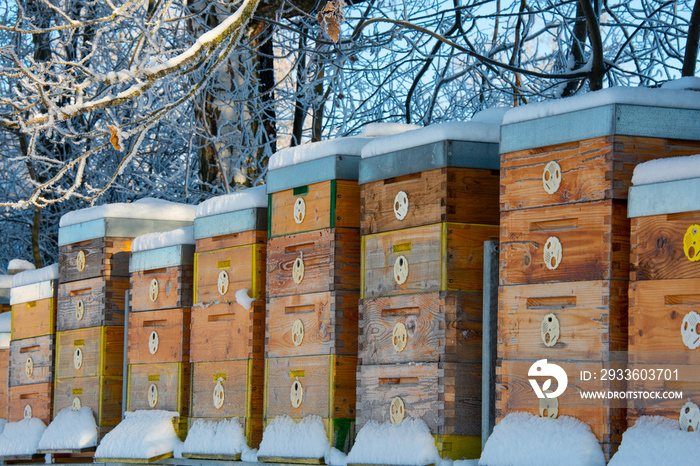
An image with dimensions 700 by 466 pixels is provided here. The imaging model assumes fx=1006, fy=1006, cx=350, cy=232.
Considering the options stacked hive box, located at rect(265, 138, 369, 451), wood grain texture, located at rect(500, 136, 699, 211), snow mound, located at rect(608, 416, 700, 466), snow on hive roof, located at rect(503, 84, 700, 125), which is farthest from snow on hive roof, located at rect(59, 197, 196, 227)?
snow mound, located at rect(608, 416, 700, 466)

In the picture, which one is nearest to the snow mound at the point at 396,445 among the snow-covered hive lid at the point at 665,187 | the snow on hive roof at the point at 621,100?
the snow-covered hive lid at the point at 665,187

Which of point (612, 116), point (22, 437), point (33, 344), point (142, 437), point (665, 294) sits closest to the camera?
point (665, 294)

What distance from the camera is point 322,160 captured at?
6113 millimetres

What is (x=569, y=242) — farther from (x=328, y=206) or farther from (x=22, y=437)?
(x=22, y=437)

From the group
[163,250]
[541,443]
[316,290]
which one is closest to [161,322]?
[163,250]

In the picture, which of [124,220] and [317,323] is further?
[124,220]

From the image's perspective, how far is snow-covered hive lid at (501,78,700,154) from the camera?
4.56 metres

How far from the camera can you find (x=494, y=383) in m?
5.16

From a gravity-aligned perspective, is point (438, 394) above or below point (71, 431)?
above

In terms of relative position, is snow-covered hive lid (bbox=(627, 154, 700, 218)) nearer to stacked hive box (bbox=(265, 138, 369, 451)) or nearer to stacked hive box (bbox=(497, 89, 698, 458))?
stacked hive box (bbox=(497, 89, 698, 458))

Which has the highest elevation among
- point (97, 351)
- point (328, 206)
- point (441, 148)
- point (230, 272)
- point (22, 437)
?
point (441, 148)

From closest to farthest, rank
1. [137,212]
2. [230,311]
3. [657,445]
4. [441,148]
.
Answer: [657,445]
[441,148]
[230,311]
[137,212]

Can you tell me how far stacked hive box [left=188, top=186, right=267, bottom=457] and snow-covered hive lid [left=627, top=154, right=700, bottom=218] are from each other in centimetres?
290

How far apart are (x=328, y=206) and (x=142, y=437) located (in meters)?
2.38
